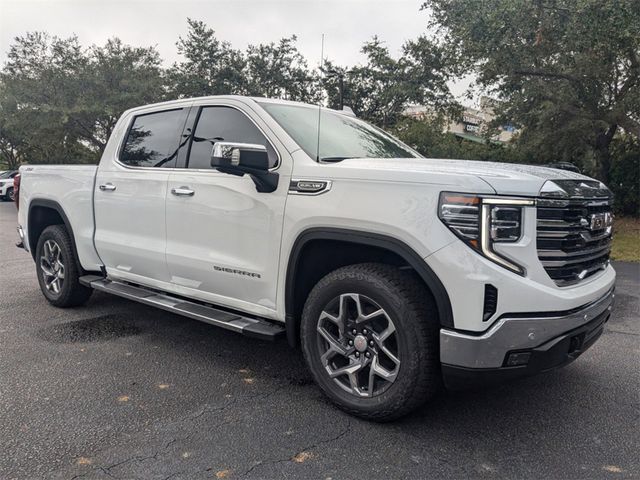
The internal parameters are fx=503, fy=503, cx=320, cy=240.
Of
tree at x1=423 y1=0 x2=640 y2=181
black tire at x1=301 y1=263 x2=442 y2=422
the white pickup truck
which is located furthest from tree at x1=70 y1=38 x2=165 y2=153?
black tire at x1=301 y1=263 x2=442 y2=422

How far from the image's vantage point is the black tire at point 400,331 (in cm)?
267

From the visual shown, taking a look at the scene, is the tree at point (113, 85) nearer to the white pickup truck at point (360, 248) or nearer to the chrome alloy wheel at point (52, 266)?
the chrome alloy wheel at point (52, 266)

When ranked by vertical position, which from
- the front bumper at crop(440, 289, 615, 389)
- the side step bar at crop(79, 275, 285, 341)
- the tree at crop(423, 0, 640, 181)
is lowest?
the side step bar at crop(79, 275, 285, 341)

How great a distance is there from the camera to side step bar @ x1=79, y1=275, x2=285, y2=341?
10.8ft

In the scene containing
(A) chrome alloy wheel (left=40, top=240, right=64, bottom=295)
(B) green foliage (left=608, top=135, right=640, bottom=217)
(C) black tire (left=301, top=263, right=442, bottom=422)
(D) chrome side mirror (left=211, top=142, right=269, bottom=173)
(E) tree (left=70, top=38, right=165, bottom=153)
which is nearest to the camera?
(C) black tire (left=301, top=263, right=442, bottom=422)

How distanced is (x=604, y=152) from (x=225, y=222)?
51.0ft

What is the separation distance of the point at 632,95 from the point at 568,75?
163 centimetres

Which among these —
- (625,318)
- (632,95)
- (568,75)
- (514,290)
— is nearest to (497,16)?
(568,75)

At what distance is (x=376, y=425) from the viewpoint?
2898 mm

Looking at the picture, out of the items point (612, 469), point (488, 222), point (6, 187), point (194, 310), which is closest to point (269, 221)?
point (194, 310)

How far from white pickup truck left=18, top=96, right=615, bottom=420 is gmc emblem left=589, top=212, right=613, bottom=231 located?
0.06 feet

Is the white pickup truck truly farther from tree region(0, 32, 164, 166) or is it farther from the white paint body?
tree region(0, 32, 164, 166)

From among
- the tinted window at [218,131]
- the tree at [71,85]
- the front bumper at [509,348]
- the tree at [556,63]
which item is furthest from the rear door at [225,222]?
the tree at [71,85]

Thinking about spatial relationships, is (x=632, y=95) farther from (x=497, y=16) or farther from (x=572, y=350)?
(x=572, y=350)
